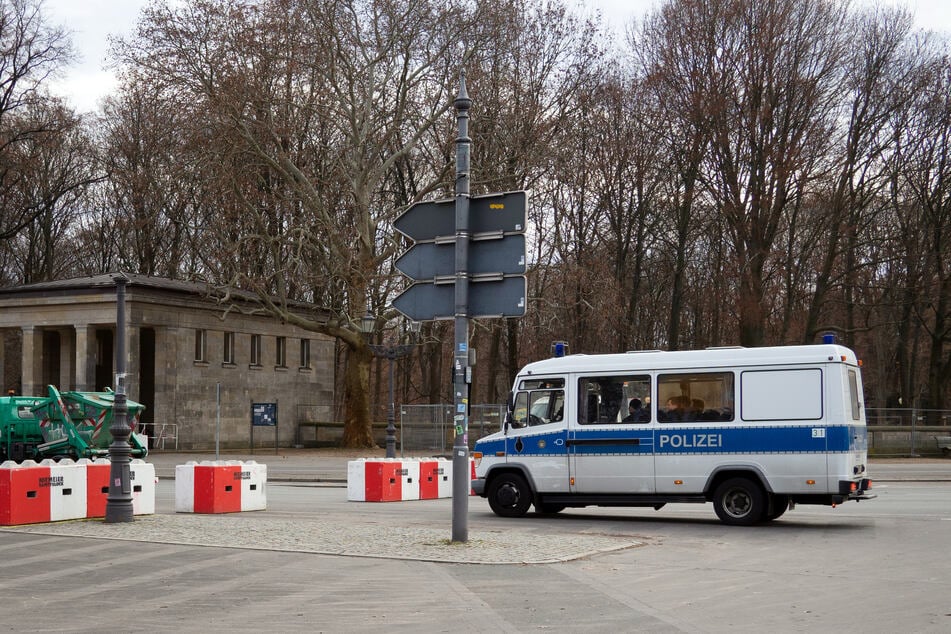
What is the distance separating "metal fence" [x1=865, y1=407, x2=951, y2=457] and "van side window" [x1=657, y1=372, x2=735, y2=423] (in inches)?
1137

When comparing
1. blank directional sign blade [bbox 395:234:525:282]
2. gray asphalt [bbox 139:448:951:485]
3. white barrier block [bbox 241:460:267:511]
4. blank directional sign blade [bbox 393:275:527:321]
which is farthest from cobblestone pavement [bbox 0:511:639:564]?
gray asphalt [bbox 139:448:951:485]

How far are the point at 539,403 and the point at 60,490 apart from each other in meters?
7.97

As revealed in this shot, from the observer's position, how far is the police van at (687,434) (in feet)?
58.3

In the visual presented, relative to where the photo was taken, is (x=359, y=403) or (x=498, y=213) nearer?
(x=498, y=213)

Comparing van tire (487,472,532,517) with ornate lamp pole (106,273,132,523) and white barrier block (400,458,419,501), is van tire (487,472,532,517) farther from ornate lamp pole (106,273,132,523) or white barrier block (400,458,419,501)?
ornate lamp pole (106,273,132,523)

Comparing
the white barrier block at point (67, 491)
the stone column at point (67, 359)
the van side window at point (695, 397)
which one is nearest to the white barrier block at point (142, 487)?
the white barrier block at point (67, 491)

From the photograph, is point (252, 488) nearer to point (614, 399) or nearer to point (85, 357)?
point (614, 399)

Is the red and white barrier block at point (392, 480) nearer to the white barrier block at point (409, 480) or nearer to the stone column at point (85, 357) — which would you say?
the white barrier block at point (409, 480)

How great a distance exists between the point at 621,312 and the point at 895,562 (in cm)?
3555

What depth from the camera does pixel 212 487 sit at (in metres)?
20.1

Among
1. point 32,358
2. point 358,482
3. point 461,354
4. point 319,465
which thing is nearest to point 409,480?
point 358,482

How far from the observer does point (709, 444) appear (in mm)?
18453

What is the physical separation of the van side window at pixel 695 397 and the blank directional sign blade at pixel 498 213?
5.28 m

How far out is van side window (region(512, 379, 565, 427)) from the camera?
20.0 meters
